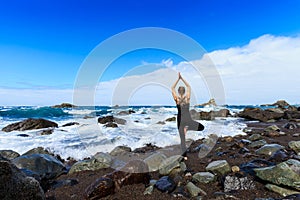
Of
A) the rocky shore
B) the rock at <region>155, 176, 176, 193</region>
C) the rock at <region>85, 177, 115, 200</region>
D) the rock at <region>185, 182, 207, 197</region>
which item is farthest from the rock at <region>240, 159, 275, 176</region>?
the rock at <region>85, 177, 115, 200</region>

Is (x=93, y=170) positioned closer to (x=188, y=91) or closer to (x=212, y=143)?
(x=188, y=91)

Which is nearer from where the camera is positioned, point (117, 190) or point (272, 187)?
point (272, 187)

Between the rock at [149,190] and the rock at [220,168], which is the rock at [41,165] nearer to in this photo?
the rock at [149,190]

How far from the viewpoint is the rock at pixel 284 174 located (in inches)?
126

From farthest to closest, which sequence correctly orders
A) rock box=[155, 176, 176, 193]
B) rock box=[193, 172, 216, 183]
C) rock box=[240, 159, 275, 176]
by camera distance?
1. rock box=[240, 159, 275, 176]
2. rock box=[193, 172, 216, 183]
3. rock box=[155, 176, 176, 193]

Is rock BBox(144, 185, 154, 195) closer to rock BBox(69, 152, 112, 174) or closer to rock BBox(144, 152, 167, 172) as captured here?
rock BBox(144, 152, 167, 172)

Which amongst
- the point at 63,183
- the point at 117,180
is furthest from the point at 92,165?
the point at 117,180

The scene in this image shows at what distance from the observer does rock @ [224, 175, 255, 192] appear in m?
3.42

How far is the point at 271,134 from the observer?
29.9 feet

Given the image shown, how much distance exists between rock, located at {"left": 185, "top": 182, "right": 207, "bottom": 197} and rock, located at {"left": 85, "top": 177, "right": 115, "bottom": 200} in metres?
1.38

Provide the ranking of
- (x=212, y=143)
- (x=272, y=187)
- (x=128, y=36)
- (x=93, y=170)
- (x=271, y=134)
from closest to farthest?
1. (x=272, y=187)
2. (x=93, y=170)
3. (x=128, y=36)
4. (x=212, y=143)
5. (x=271, y=134)

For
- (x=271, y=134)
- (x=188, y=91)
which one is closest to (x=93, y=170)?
(x=188, y=91)

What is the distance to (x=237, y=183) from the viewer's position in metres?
3.48

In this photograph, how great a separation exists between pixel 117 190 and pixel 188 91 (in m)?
3.45
